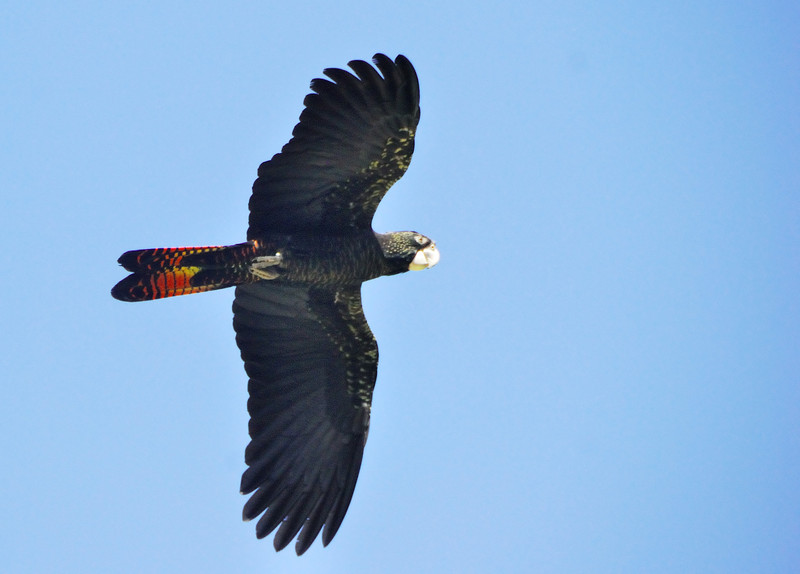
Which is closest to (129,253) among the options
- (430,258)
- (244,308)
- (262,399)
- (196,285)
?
(196,285)

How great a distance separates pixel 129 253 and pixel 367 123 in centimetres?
303

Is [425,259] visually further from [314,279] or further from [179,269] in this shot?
[179,269]

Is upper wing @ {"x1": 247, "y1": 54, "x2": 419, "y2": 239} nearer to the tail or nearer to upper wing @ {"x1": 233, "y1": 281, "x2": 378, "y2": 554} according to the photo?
the tail

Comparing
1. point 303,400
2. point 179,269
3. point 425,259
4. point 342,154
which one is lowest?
point 303,400

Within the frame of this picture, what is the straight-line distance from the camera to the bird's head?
1237cm

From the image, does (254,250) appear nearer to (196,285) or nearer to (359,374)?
(196,285)

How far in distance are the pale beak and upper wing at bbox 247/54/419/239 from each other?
0.73 meters

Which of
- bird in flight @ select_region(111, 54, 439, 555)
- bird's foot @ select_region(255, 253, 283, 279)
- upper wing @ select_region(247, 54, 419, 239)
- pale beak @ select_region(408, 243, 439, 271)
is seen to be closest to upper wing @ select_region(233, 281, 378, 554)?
bird in flight @ select_region(111, 54, 439, 555)

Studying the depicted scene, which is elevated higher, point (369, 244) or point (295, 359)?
point (369, 244)

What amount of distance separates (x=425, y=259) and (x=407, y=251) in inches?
9.6

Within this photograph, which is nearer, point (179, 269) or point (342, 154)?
point (179, 269)

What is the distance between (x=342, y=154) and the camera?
38.2 feet

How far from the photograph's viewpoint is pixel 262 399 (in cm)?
1267

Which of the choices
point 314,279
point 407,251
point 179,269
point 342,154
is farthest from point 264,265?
point 407,251
